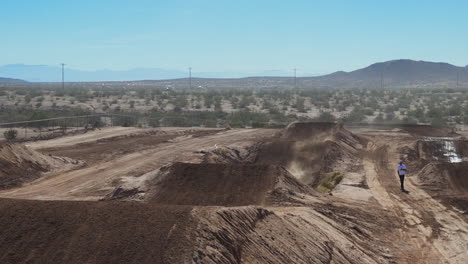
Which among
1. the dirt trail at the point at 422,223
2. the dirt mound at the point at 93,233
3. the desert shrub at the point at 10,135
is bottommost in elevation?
the dirt trail at the point at 422,223

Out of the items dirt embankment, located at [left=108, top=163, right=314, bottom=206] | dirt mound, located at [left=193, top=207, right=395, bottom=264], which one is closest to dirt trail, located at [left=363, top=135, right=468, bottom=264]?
dirt mound, located at [left=193, top=207, right=395, bottom=264]

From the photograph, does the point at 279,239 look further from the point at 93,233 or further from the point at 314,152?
the point at 314,152

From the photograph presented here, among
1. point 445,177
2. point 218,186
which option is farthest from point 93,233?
point 445,177

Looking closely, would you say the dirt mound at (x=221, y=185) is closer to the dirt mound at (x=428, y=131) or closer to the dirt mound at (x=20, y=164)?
the dirt mound at (x=20, y=164)

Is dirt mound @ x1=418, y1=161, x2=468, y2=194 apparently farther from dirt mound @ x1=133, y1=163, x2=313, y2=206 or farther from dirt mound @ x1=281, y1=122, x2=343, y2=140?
dirt mound @ x1=281, y1=122, x2=343, y2=140

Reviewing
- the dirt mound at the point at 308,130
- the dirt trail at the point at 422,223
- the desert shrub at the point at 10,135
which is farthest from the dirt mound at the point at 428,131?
the desert shrub at the point at 10,135

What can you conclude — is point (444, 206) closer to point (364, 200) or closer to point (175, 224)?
point (364, 200)
